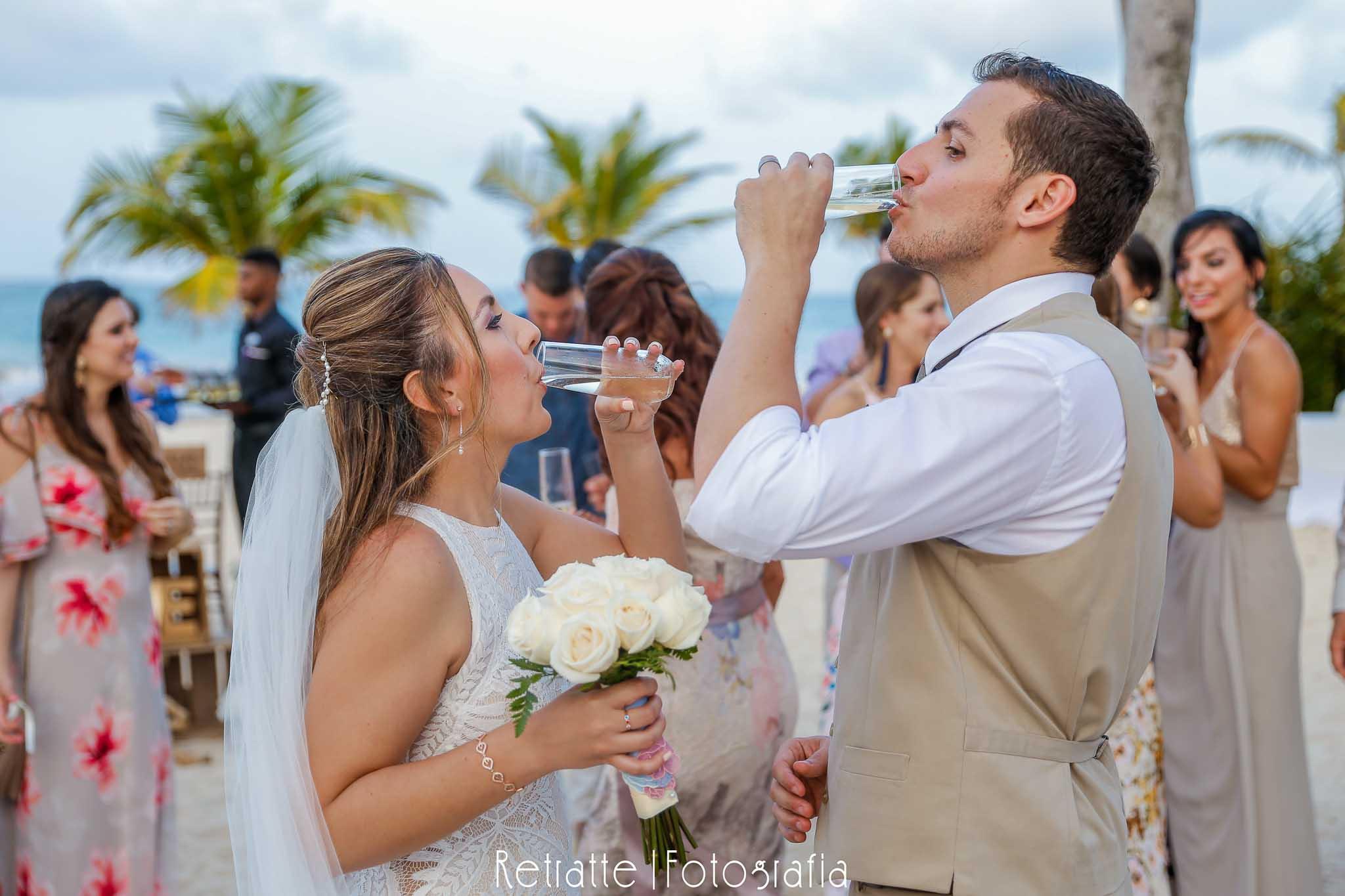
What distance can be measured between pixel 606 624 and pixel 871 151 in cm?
2714

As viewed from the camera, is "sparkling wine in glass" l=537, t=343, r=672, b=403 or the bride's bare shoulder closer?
the bride's bare shoulder

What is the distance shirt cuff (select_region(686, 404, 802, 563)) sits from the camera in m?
1.65

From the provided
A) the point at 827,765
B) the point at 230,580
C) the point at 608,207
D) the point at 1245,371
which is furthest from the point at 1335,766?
the point at 608,207

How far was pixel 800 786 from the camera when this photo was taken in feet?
7.32

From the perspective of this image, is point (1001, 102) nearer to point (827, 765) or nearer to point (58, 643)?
point (827, 765)

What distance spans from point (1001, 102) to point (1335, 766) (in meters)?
Answer: 5.64

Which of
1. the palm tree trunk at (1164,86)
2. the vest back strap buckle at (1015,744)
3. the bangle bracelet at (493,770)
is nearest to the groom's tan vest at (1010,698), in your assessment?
the vest back strap buckle at (1015,744)

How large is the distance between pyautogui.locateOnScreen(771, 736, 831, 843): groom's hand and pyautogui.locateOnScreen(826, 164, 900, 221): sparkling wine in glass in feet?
3.26

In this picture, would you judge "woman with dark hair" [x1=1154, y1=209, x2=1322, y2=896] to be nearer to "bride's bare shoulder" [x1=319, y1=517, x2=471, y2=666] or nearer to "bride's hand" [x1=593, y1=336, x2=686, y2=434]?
"bride's hand" [x1=593, y1=336, x2=686, y2=434]

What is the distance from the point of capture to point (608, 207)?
22.5 metres

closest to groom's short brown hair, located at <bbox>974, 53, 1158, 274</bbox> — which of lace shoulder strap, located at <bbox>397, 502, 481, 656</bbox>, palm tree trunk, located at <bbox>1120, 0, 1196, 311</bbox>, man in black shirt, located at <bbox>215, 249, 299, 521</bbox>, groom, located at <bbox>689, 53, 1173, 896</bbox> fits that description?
groom, located at <bbox>689, 53, 1173, 896</bbox>

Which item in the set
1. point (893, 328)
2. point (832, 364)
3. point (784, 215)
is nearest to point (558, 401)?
point (893, 328)

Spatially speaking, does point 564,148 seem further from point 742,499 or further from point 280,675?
point 742,499

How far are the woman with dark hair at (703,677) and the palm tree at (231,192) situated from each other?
16.4 m
